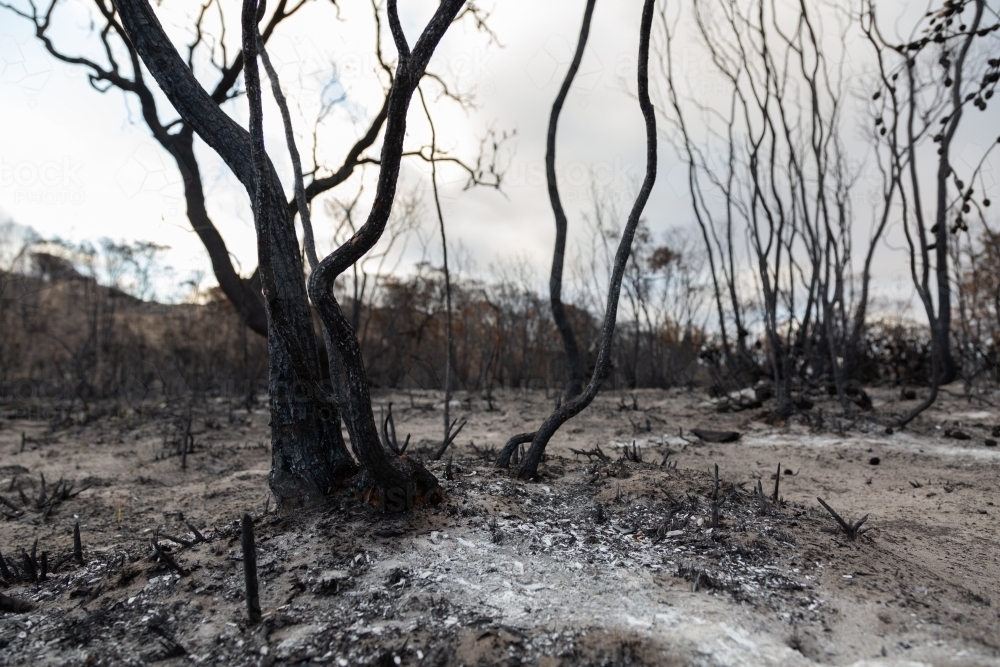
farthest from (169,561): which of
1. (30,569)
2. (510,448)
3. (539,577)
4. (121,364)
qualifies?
(121,364)

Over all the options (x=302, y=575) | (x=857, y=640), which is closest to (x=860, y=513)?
(x=857, y=640)

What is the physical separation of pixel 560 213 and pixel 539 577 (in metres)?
4.45

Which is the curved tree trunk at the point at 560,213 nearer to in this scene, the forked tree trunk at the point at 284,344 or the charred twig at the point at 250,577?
the forked tree trunk at the point at 284,344

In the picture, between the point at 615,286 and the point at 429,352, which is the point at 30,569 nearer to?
the point at 615,286

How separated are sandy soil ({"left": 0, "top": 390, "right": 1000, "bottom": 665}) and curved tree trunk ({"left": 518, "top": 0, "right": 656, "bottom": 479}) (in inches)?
8.4

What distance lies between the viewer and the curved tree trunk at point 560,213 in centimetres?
517

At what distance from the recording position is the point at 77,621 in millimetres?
2018

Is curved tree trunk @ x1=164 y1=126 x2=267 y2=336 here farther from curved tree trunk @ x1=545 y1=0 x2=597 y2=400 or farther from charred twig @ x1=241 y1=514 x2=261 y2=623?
charred twig @ x1=241 y1=514 x2=261 y2=623

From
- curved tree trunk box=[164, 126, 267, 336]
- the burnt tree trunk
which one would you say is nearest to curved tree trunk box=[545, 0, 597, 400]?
the burnt tree trunk

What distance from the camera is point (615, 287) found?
10.3 feet

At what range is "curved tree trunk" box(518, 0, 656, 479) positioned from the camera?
3.06 metres

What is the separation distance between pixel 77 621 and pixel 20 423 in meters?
6.71

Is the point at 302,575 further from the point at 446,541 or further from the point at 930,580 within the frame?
the point at 930,580

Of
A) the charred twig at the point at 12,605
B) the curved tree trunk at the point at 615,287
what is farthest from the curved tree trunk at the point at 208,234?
the charred twig at the point at 12,605
